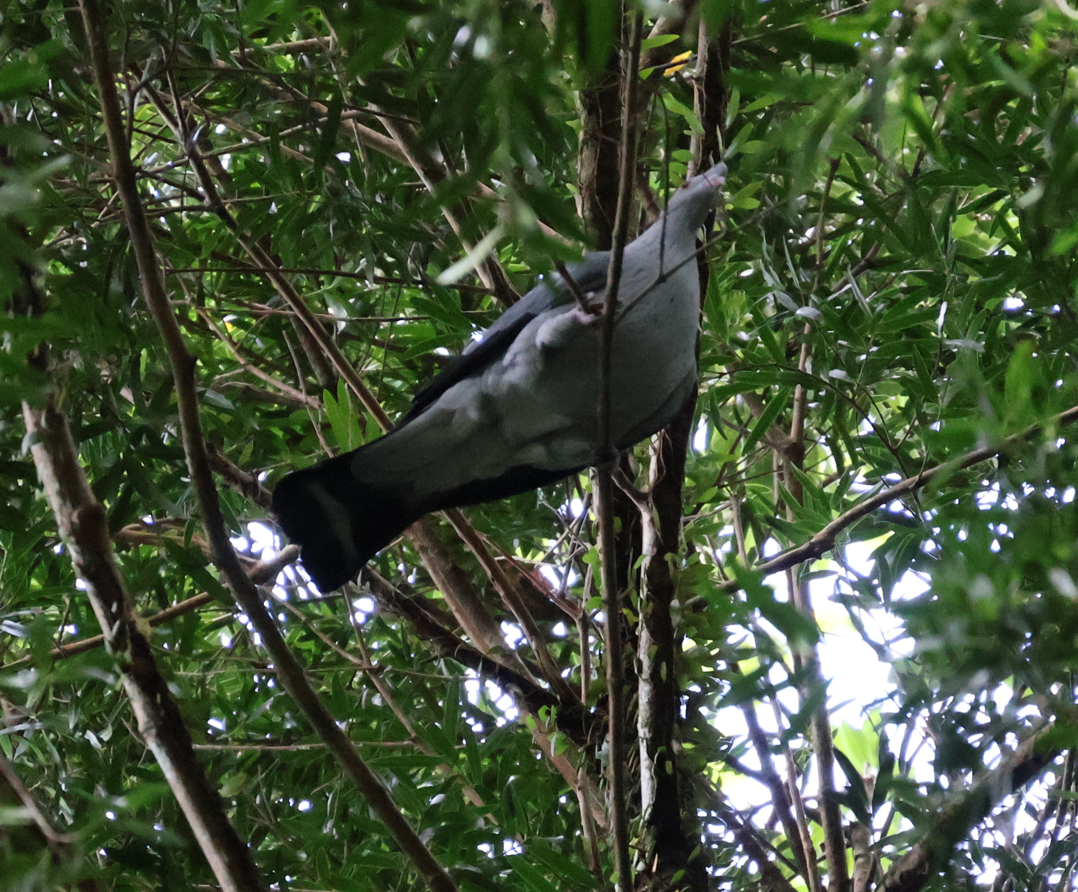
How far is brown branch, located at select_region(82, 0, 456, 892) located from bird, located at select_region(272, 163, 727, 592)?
70cm

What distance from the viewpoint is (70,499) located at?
1230 millimetres

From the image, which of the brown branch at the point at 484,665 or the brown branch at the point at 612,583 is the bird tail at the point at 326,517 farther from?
the brown branch at the point at 612,583

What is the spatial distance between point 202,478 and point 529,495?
1.39 metres

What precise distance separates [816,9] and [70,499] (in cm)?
130

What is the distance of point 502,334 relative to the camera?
79.2 inches

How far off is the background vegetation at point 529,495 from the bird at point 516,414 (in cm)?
9

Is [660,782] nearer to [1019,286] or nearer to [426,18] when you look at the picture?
[1019,286]

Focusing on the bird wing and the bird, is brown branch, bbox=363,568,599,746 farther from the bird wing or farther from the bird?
the bird wing

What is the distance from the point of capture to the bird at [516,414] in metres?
1.87

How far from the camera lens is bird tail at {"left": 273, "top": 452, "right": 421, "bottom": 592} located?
192 centimetres

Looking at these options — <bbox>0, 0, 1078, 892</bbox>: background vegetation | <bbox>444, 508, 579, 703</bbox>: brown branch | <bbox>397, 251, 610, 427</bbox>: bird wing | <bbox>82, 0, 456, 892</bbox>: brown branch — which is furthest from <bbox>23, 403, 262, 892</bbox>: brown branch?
<bbox>444, 508, 579, 703</bbox>: brown branch

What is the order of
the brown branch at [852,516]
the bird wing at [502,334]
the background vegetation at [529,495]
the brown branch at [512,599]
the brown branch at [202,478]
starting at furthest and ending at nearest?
the brown branch at [512,599] < the bird wing at [502,334] < the brown branch at [852,516] < the brown branch at [202,478] < the background vegetation at [529,495]

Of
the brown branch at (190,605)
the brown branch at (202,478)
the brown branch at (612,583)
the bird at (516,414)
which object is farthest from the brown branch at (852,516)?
the brown branch at (190,605)

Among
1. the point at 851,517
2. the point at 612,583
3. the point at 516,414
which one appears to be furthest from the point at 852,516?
the point at 516,414
